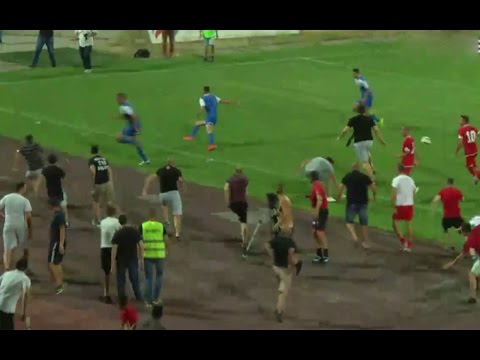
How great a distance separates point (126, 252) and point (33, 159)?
276 inches

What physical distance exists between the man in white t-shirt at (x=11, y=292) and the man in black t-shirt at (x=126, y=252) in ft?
6.89

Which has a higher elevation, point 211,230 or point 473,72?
point 473,72

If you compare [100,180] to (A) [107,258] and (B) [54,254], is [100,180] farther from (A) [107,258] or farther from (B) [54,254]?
(A) [107,258]

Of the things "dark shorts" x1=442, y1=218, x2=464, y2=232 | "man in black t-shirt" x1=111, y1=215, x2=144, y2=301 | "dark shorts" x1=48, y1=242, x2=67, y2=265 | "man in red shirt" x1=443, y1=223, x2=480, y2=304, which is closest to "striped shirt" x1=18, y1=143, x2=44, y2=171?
"dark shorts" x1=48, y1=242, x2=67, y2=265

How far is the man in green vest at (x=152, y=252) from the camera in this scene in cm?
1922

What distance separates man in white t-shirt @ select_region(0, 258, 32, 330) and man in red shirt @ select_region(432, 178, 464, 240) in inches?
366

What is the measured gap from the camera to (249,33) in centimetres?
5222

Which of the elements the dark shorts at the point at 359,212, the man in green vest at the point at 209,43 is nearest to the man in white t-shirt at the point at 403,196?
the dark shorts at the point at 359,212
